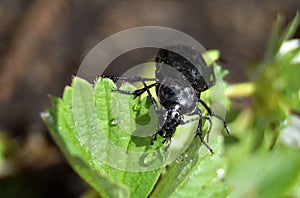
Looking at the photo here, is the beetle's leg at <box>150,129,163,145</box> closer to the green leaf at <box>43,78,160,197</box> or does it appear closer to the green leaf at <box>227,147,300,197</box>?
the green leaf at <box>43,78,160,197</box>

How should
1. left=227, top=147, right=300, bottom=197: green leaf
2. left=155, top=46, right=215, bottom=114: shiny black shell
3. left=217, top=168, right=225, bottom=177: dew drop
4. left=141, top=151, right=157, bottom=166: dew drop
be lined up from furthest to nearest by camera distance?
1. left=227, top=147, right=300, bottom=197: green leaf
2. left=217, top=168, right=225, bottom=177: dew drop
3. left=155, top=46, right=215, bottom=114: shiny black shell
4. left=141, top=151, right=157, bottom=166: dew drop

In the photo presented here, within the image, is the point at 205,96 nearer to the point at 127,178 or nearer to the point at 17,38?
the point at 127,178

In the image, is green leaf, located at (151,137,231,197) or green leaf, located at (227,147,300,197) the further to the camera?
green leaf, located at (227,147,300,197)

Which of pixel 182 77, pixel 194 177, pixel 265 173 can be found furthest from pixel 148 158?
pixel 265 173

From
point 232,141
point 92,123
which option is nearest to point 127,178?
point 92,123

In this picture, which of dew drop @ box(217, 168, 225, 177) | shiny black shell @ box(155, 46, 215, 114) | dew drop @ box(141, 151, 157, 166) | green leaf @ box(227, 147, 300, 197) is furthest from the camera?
green leaf @ box(227, 147, 300, 197)

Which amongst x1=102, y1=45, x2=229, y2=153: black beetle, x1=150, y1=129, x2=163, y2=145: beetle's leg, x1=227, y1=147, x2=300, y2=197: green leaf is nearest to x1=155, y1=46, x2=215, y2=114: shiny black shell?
x1=102, y1=45, x2=229, y2=153: black beetle
